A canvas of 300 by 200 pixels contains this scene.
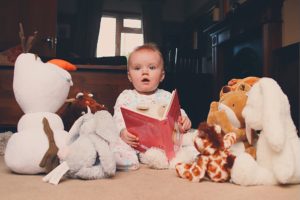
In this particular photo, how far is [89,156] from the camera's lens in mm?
777

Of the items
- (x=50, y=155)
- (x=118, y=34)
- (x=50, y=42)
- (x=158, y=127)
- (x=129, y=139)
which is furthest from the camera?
(x=118, y=34)

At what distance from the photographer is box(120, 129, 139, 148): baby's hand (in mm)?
1032

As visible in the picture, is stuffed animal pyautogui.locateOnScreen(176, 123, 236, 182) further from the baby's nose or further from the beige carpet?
the baby's nose

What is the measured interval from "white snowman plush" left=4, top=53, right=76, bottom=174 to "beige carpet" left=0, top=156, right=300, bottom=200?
0.16ft

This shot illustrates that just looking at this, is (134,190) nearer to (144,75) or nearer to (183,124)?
(183,124)

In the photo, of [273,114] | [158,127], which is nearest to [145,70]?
[158,127]

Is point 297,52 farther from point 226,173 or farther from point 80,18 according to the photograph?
point 80,18

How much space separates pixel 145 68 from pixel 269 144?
0.64 metres

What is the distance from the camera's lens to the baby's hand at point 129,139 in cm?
103

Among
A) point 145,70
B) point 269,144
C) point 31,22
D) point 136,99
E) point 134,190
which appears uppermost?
point 31,22

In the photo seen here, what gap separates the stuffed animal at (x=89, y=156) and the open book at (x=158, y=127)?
124 millimetres

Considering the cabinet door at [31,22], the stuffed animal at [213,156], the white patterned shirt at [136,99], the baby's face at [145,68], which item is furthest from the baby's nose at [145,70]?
the cabinet door at [31,22]

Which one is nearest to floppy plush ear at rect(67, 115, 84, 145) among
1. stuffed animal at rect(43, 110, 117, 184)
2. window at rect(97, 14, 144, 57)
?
stuffed animal at rect(43, 110, 117, 184)

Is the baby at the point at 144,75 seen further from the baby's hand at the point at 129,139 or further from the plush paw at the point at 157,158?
the plush paw at the point at 157,158
